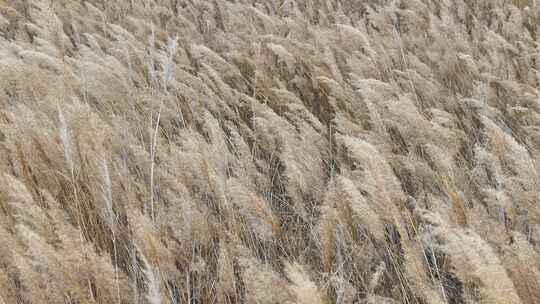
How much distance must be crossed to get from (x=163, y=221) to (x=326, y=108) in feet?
4.49

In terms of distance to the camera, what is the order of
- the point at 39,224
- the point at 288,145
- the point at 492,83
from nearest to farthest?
the point at 39,224 < the point at 288,145 < the point at 492,83

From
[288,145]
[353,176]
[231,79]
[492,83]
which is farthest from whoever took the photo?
[231,79]

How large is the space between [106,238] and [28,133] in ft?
1.96

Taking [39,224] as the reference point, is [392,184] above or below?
above

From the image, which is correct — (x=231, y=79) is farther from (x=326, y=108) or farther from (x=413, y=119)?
(x=413, y=119)

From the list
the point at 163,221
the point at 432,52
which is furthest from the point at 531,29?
the point at 163,221

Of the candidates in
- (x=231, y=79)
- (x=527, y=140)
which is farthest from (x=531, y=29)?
(x=231, y=79)

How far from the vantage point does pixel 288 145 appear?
200 cm

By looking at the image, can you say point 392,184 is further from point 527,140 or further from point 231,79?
point 231,79

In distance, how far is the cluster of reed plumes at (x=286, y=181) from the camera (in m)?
1.36

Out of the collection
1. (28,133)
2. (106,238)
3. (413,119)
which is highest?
(413,119)

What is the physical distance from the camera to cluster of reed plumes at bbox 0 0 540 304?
1359 millimetres

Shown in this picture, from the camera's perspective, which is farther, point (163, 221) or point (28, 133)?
point (28, 133)

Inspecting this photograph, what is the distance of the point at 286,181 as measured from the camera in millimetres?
2186
